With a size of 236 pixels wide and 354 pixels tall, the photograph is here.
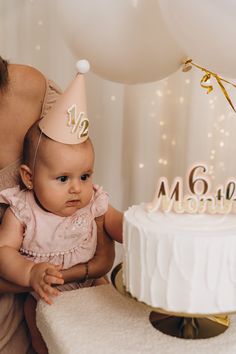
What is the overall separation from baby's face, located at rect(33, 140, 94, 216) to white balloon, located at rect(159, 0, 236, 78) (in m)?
0.35

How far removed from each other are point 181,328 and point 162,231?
0.22 metres

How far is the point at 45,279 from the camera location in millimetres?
1015

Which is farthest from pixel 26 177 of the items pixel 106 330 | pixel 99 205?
pixel 106 330

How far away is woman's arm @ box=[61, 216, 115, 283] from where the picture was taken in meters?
1.22

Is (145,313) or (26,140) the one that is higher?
(26,140)

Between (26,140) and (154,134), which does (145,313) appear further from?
(154,134)

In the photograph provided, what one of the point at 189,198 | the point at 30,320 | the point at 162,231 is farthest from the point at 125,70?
the point at 30,320

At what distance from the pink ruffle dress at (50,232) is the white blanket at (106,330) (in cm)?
19

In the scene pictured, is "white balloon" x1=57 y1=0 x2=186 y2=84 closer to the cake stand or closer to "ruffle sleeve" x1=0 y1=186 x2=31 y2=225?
"ruffle sleeve" x1=0 y1=186 x2=31 y2=225

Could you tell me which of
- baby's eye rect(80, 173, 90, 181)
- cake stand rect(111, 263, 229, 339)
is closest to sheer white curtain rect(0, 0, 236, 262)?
baby's eye rect(80, 173, 90, 181)

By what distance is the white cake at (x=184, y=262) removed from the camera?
823 mm

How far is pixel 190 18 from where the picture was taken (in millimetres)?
964

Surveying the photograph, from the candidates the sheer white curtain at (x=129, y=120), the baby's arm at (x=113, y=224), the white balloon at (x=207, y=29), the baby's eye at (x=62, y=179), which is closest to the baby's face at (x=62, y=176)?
the baby's eye at (x=62, y=179)

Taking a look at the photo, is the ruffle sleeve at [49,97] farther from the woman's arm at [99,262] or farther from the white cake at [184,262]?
the white cake at [184,262]
